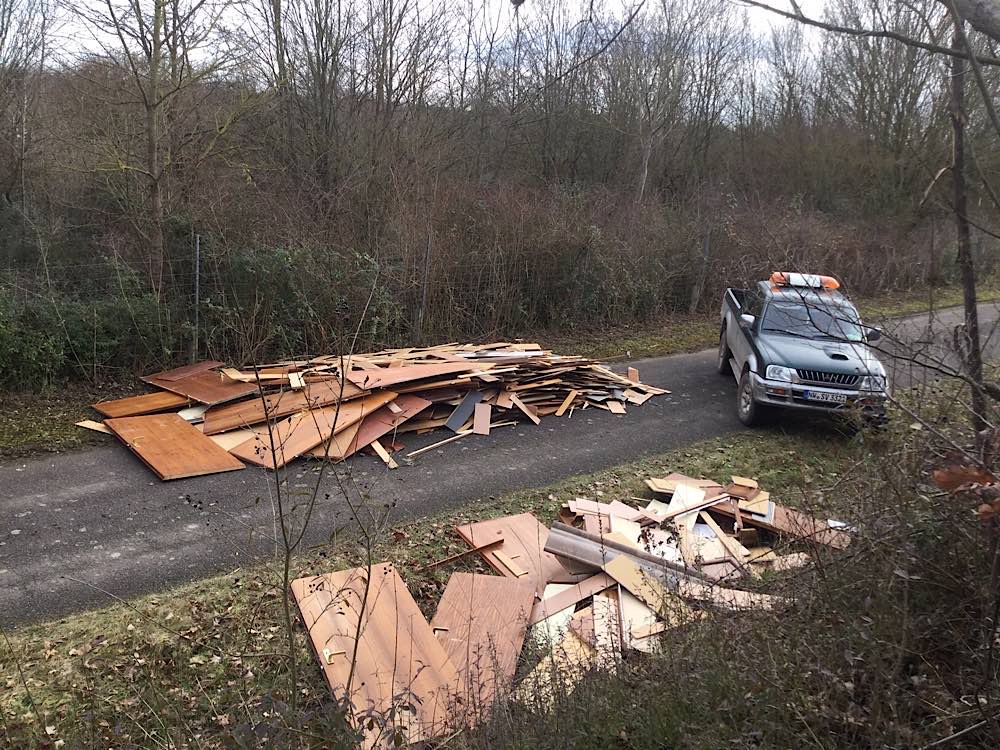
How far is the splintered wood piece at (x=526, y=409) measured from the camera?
30.8ft

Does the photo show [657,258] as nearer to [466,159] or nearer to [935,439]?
[466,159]

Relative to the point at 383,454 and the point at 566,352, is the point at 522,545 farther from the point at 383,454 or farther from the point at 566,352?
the point at 566,352

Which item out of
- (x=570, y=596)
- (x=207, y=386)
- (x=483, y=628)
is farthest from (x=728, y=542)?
(x=207, y=386)

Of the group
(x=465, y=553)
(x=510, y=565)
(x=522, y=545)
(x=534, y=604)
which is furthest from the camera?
(x=522, y=545)

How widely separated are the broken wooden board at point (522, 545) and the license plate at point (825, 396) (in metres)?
4.56

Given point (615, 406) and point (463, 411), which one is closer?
point (463, 411)

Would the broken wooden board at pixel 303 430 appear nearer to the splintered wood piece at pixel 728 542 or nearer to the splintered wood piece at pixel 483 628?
the splintered wood piece at pixel 483 628

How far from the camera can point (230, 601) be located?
16.6 feet

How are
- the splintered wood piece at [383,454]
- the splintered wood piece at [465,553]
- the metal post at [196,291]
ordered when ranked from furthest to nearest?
the metal post at [196,291] < the splintered wood piece at [383,454] < the splintered wood piece at [465,553]

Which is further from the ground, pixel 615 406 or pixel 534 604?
pixel 615 406

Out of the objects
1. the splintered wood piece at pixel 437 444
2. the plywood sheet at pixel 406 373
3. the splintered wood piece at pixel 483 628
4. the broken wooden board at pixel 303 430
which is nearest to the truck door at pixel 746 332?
the plywood sheet at pixel 406 373

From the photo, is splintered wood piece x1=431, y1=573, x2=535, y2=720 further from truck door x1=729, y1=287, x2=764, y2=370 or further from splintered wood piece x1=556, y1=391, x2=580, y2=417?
truck door x1=729, y1=287, x2=764, y2=370

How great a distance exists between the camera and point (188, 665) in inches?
172

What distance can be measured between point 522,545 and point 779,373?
15.9ft
